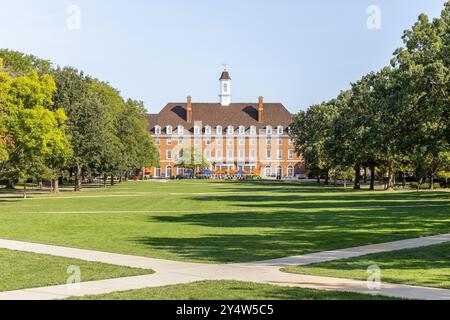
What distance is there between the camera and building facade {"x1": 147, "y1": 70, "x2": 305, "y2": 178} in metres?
161

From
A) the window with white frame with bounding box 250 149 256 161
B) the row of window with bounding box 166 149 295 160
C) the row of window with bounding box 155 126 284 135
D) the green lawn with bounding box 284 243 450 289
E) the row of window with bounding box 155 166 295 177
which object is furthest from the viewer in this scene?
the row of window with bounding box 155 166 295 177

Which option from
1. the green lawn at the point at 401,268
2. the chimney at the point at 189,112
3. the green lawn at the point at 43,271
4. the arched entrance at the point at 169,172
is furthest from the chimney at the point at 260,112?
the green lawn at the point at 43,271

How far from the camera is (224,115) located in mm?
164000

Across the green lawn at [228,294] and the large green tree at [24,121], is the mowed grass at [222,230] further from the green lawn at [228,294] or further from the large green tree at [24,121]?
the large green tree at [24,121]

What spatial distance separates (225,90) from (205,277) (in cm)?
15693

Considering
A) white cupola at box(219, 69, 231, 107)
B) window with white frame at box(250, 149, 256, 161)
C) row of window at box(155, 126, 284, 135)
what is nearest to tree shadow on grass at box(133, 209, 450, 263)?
window with white frame at box(250, 149, 256, 161)

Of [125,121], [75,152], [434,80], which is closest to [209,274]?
[434,80]

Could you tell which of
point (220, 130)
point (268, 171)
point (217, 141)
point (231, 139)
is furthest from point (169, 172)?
point (268, 171)

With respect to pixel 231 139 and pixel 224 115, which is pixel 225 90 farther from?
pixel 231 139

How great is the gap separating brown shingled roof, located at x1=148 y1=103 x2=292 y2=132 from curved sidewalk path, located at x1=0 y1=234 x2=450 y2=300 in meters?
143

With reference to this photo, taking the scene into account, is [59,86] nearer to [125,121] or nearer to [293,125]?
[125,121]

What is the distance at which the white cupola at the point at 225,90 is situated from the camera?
168550 mm

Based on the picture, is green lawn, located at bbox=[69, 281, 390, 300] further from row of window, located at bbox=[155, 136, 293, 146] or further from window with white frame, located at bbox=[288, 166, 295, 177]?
window with white frame, located at bbox=[288, 166, 295, 177]
